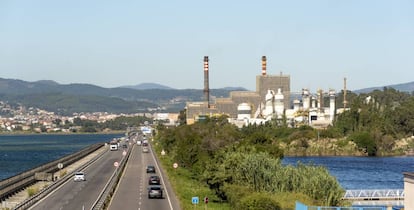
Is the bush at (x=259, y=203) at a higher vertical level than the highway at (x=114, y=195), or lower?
higher

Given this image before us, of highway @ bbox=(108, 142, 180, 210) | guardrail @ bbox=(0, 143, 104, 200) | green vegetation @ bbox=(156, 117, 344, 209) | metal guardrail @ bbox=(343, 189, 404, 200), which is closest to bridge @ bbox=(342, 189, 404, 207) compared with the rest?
metal guardrail @ bbox=(343, 189, 404, 200)

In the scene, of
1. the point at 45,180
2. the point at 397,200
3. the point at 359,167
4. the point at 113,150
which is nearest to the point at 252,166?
the point at 397,200

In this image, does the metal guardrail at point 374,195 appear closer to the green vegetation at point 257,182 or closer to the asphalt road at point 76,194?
the green vegetation at point 257,182

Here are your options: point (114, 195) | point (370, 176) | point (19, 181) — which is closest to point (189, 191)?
point (114, 195)

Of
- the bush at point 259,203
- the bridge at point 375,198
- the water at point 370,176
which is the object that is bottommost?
the water at point 370,176

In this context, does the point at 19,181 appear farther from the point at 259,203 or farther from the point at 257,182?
the point at 259,203

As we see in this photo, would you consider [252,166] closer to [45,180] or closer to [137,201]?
[137,201]

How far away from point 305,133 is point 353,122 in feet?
44.4

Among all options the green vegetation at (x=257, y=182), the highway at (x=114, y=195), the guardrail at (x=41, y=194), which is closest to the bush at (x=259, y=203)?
the green vegetation at (x=257, y=182)

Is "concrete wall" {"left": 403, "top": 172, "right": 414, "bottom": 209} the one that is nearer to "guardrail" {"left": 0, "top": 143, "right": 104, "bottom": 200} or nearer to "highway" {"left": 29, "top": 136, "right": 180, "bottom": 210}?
"highway" {"left": 29, "top": 136, "right": 180, "bottom": 210}

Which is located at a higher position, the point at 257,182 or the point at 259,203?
the point at 259,203

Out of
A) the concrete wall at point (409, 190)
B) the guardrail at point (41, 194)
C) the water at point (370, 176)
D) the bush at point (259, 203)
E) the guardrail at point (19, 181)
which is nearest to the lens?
the concrete wall at point (409, 190)

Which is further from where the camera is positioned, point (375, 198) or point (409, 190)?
point (375, 198)

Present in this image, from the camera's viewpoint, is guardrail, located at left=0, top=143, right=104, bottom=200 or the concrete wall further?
guardrail, located at left=0, top=143, right=104, bottom=200
